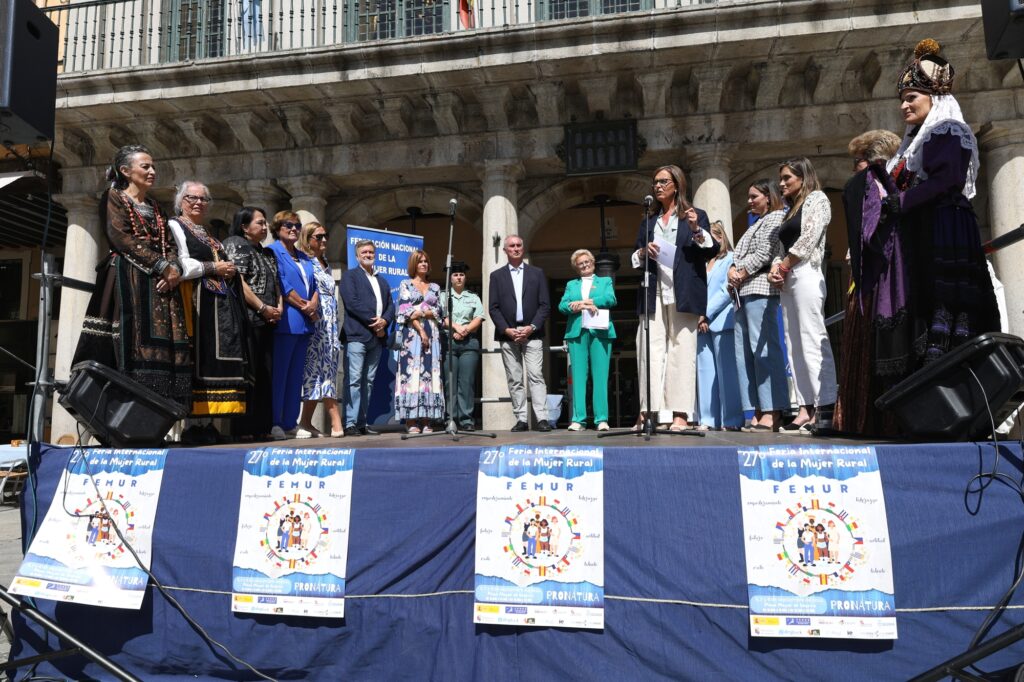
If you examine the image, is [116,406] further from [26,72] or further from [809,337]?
[809,337]

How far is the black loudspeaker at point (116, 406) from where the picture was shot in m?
3.44

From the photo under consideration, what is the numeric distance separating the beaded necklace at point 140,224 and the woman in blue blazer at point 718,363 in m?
3.72

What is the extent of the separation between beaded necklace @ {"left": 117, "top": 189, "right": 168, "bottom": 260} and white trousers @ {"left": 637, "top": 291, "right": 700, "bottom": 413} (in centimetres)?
320

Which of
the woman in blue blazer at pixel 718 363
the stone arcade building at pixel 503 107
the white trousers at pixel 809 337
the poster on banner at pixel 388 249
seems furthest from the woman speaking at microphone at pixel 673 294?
the stone arcade building at pixel 503 107

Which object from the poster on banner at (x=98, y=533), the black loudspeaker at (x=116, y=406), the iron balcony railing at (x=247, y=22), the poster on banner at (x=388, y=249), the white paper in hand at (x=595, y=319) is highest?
the iron balcony railing at (x=247, y=22)

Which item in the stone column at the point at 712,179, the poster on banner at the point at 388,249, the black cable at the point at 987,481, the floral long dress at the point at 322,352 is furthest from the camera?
the stone column at the point at 712,179

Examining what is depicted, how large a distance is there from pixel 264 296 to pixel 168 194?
8.39 metres

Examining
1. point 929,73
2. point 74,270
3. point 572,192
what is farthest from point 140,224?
point 74,270

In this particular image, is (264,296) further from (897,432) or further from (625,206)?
(625,206)

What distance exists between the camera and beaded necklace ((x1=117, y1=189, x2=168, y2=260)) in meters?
4.06

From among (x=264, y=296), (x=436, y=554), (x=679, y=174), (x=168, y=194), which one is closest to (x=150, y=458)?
(x=436, y=554)

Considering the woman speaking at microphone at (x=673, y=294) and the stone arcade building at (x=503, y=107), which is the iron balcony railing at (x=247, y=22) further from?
the woman speaking at microphone at (x=673, y=294)

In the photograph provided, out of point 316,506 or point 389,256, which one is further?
point 389,256

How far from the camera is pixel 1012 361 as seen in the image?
9.15 ft
